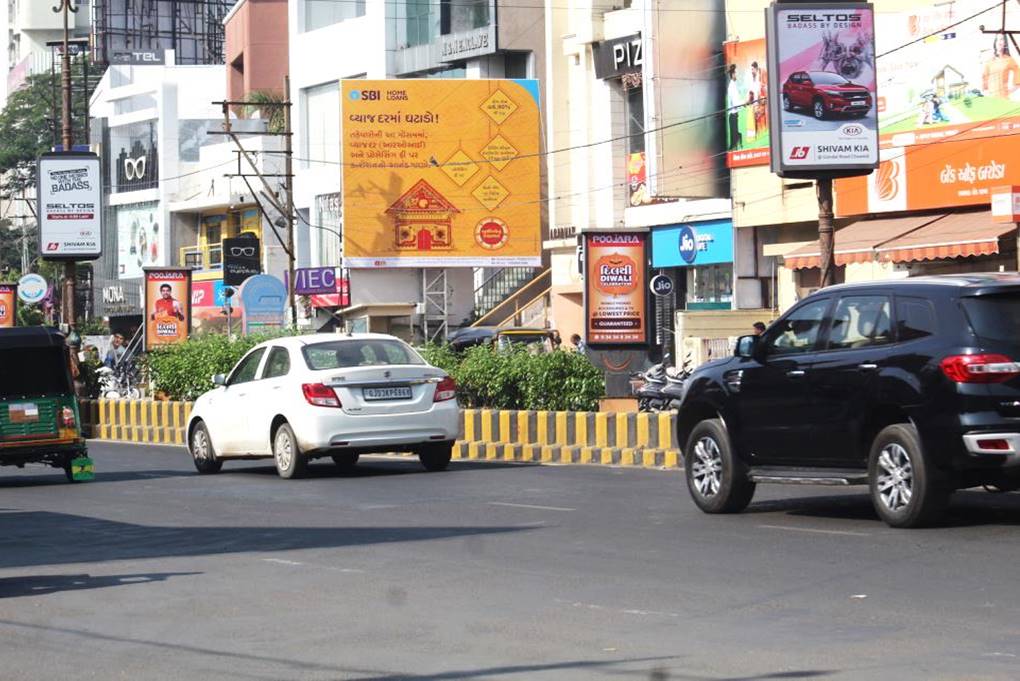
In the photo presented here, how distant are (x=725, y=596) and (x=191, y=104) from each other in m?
80.6

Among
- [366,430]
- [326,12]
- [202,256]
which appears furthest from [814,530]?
[202,256]

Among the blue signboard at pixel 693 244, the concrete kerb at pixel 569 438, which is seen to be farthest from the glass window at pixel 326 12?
the concrete kerb at pixel 569 438

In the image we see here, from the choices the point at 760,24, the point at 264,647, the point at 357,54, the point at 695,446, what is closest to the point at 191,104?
the point at 357,54

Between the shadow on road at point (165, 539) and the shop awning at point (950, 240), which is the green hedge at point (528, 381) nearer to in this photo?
the shop awning at point (950, 240)

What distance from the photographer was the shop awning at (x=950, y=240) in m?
31.6

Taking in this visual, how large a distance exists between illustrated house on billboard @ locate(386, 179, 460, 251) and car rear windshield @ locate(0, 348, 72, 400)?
22.7 m

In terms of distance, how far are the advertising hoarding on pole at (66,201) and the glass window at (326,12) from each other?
28032 millimetres

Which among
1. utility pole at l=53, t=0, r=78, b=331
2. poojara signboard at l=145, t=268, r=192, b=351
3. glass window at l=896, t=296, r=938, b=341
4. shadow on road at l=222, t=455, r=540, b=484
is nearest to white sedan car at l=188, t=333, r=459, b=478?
shadow on road at l=222, t=455, r=540, b=484

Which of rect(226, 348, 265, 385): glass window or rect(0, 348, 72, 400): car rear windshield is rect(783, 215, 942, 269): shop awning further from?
rect(0, 348, 72, 400): car rear windshield

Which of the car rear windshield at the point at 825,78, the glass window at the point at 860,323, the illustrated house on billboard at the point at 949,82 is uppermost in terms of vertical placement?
the illustrated house on billboard at the point at 949,82

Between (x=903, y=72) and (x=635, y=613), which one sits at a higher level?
(x=903, y=72)

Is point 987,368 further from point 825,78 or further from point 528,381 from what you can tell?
point 528,381

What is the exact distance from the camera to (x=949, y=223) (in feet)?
113

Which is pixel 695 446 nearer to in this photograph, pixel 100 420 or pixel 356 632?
pixel 356 632
